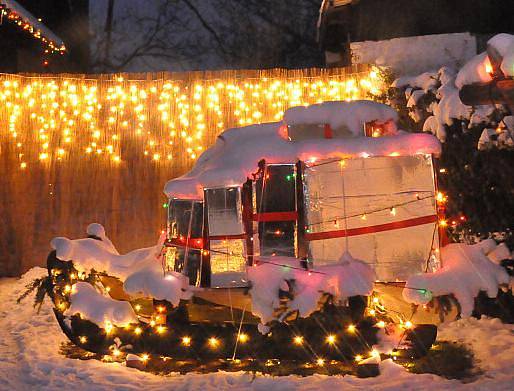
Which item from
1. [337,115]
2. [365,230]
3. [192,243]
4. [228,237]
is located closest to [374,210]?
[365,230]

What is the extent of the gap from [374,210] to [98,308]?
129 inches

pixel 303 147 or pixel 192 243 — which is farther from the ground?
pixel 303 147

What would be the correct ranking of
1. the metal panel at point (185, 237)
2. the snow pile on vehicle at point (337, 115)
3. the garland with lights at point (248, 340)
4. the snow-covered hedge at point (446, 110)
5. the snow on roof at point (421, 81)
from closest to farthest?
the garland with lights at point (248, 340), the snow pile on vehicle at point (337, 115), the metal panel at point (185, 237), the snow-covered hedge at point (446, 110), the snow on roof at point (421, 81)

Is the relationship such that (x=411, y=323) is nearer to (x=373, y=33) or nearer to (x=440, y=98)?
(x=440, y=98)

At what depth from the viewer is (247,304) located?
633 centimetres

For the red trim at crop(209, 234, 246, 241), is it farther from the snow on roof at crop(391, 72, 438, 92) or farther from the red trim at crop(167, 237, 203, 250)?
the snow on roof at crop(391, 72, 438, 92)

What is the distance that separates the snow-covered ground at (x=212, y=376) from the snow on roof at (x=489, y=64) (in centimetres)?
284

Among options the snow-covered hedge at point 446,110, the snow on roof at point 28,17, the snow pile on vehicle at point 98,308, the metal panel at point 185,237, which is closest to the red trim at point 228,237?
the metal panel at point 185,237

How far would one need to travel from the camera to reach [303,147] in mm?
6375

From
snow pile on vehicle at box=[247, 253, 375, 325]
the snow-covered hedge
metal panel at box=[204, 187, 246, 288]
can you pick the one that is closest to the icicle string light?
the snow-covered hedge

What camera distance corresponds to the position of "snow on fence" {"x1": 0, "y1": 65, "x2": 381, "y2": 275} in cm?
1027

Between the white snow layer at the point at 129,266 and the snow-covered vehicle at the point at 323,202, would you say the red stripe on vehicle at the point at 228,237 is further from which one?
the white snow layer at the point at 129,266

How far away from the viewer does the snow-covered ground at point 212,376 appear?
18.3 ft

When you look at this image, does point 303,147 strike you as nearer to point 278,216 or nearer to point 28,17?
point 278,216
